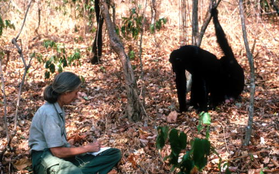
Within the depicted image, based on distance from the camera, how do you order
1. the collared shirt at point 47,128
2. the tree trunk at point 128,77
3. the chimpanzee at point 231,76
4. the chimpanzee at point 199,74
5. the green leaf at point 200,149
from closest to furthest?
the green leaf at point 200,149, the collared shirt at point 47,128, the tree trunk at point 128,77, the chimpanzee at point 199,74, the chimpanzee at point 231,76

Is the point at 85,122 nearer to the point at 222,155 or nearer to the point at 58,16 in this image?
the point at 222,155

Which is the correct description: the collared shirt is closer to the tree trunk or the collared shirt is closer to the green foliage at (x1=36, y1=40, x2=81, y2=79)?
the tree trunk

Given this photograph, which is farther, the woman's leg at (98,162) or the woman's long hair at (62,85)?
the woman's leg at (98,162)

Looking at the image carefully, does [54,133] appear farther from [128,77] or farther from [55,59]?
[55,59]

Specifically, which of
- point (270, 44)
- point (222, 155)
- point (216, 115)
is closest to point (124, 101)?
point (216, 115)

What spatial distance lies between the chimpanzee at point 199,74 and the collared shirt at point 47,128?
8.59 feet

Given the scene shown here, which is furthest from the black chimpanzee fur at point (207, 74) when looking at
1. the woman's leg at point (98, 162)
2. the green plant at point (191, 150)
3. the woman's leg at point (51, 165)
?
the woman's leg at point (51, 165)

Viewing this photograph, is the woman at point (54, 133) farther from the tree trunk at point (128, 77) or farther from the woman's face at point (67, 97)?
the tree trunk at point (128, 77)

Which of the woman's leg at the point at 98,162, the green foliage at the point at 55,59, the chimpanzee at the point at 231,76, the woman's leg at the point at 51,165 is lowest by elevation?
the woman's leg at the point at 98,162

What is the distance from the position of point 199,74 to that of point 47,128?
324 centimetres

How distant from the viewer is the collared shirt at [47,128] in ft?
9.11

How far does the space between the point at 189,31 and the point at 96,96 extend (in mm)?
5526

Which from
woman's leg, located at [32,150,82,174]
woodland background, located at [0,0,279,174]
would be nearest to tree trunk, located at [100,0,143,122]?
woodland background, located at [0,0,279,174]

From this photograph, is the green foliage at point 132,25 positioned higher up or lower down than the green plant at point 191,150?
higher up
